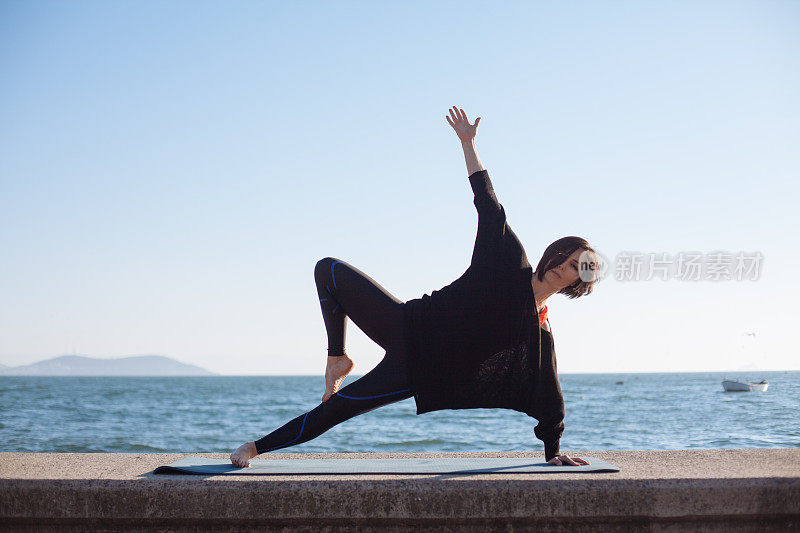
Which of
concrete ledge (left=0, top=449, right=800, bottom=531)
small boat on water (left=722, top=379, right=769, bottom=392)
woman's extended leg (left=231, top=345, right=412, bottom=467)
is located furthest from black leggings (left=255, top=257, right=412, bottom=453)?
small boat on water (left=722, top=379, right=769, bottom=392)

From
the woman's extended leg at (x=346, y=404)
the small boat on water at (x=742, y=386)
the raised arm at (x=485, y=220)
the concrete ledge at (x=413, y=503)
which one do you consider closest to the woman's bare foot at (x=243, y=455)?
the woman's extended leg at (x=346, y=404)

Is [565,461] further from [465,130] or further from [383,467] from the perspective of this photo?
[465,130]

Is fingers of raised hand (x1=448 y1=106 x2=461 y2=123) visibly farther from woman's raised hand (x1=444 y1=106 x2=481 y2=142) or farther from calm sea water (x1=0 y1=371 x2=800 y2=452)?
calm sea water (x1=0 y1=371 x2=800 y2=452)

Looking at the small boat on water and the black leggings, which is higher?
the black leggings

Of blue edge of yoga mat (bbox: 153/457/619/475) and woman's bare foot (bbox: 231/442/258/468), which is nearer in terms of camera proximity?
blue edge of yoga mat (bbox: 153/457/619/475)

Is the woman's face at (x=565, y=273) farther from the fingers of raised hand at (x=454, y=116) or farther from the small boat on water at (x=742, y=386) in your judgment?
the small boat on water at (x=742, y=386)

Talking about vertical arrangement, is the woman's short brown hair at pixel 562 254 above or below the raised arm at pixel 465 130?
below

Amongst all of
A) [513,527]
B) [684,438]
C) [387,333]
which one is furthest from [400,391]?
[684,438]

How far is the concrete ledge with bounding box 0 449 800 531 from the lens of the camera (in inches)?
105

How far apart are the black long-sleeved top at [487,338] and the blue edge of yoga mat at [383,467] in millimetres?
241

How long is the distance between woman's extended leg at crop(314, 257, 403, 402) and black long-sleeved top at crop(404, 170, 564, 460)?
0.10m

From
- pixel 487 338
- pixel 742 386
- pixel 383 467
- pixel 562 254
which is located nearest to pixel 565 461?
pixel 487 338

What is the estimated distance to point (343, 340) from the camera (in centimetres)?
350

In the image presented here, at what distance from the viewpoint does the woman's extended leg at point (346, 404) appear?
3.16 meters
